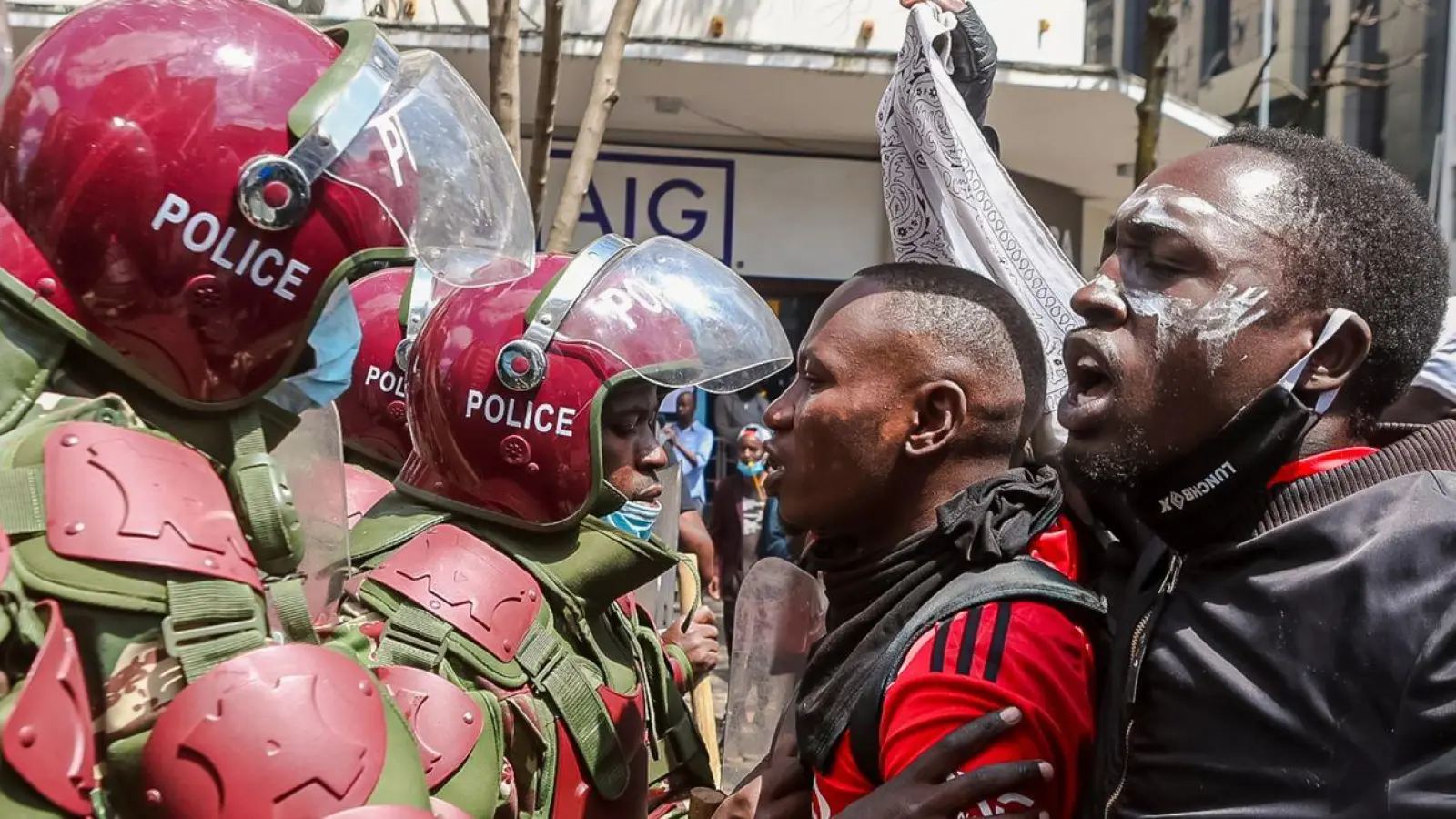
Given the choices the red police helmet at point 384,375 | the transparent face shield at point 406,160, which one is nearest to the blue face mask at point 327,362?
the transparent face shield at point 406,160

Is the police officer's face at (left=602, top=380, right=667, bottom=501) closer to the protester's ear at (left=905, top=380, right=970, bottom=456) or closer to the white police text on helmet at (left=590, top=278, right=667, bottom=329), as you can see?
the white police text on helmet at (left=590, top=278, right=667, bottom=329)

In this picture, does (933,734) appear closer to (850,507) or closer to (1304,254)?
(850,507)

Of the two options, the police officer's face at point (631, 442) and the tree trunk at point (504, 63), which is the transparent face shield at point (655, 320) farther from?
the tree trunk at point (504, 63)

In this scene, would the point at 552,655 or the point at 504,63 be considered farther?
the point at 504,63

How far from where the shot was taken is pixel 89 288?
5.96ft

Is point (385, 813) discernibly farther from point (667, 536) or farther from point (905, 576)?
point (667, 536)

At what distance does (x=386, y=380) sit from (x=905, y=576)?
2.42 meters

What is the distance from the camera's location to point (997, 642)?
1965 mm

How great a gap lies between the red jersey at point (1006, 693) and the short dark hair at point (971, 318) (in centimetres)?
50

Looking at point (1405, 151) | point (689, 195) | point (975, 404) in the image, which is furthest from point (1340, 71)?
point (975, 404)

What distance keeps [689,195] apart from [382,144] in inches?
400

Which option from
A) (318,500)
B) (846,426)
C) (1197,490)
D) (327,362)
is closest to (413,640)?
(318,500)

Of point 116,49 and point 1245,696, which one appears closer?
point 1245,696

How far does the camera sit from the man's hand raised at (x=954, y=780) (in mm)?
1819
